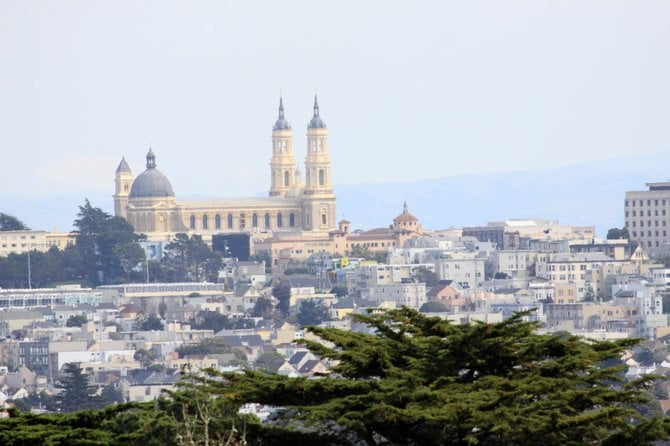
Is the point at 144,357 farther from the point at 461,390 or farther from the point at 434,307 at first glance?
the point at 461,390

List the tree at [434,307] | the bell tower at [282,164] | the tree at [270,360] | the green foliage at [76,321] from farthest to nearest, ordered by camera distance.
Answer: the bell tower at [282,164], the green foliage at [76,321], the tree at [434,307], the tree at [270,360]

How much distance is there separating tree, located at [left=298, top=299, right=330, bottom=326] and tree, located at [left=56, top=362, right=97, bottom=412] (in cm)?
3121

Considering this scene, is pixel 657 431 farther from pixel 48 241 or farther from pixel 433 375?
pixel 48 241

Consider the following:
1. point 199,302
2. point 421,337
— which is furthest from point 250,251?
point 421,337

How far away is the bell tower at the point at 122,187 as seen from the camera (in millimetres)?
→ 137500

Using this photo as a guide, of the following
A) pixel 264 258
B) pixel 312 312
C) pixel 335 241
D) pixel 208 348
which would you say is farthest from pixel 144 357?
pixel 335 241

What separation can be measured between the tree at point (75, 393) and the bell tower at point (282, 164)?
68185 millimetres

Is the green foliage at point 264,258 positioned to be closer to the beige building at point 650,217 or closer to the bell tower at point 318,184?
the bell tower at point 318,184

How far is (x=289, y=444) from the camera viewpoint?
17859 mm

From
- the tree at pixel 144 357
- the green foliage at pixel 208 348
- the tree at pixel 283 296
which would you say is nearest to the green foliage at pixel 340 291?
the tree at pixel 283 296

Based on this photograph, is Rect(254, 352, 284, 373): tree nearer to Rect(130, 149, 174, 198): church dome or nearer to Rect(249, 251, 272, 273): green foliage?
Rect(249, 251, 272, 273): green foliage

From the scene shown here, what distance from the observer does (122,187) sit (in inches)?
5472

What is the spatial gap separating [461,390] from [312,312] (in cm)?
8865

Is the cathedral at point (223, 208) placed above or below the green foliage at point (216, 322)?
above
